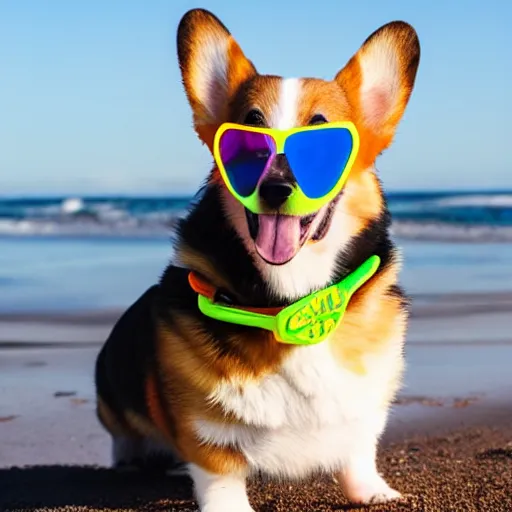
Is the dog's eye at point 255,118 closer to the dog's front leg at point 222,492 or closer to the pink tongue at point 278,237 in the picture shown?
the pink tongue at point 278,237

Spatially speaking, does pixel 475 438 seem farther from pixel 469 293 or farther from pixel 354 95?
→ pixel 469 293

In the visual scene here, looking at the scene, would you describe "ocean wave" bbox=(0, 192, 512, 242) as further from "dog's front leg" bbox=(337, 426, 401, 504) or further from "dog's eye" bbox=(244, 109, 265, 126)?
"dog's eye" bbox=(244, 109, 265, 126)

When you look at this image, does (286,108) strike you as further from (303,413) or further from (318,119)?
(303,413)

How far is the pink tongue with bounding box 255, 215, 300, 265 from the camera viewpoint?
7.45ft

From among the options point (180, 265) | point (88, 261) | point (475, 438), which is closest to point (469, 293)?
point (475, 438)

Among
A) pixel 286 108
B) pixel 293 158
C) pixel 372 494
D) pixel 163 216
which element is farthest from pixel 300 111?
pixel 163 216

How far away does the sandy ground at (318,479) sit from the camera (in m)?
2.96

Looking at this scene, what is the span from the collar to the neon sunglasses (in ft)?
0.78

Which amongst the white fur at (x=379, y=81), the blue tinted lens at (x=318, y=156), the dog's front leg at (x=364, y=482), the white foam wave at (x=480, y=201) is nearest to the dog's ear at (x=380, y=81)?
the white fur at (x=379, y=81)

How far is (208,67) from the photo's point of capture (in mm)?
2467

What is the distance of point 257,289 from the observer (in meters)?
2.40

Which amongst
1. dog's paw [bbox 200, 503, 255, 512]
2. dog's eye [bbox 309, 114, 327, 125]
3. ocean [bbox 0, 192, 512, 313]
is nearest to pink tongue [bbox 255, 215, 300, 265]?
dog's eye [bbox 309, 114, 327, 125]

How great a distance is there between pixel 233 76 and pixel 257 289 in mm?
557

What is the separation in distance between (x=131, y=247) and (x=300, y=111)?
9.54 metres
